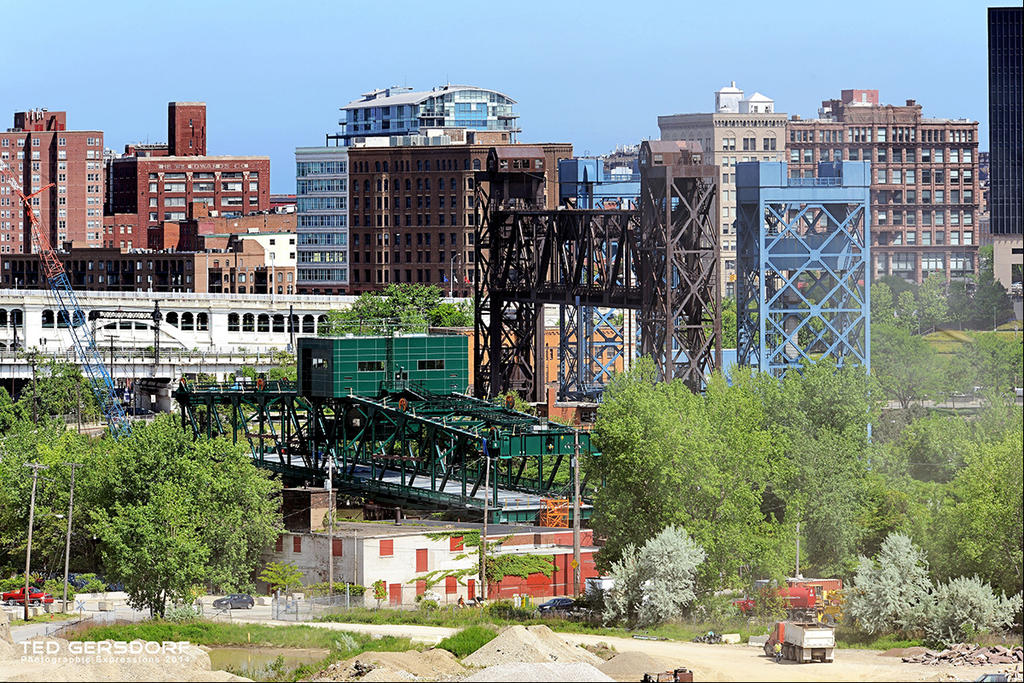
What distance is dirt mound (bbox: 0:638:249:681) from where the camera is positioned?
5250 cm

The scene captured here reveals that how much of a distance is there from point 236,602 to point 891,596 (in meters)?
23.5

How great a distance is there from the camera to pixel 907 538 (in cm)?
6562

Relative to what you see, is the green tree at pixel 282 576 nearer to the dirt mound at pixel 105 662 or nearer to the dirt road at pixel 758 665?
the dirt road at pixel 758 665

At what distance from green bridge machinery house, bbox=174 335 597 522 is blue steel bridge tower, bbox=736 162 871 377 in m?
11.6

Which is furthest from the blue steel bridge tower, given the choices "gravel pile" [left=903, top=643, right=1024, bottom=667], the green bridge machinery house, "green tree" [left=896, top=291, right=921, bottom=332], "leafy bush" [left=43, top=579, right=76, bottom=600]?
"green tree" [left=896, top=291, right=921, bottom=332]

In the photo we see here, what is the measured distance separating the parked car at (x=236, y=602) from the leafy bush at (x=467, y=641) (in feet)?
40.5

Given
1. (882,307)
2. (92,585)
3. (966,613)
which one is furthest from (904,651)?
(882,307)

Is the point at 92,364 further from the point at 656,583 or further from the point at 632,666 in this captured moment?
the point at 632,666

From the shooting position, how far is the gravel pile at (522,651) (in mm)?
55719

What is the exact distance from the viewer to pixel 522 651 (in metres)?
56.0

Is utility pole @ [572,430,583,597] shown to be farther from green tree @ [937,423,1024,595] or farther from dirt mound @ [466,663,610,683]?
dirt mound @ [466,663,610,683]

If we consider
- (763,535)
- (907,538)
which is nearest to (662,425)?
(763,535)

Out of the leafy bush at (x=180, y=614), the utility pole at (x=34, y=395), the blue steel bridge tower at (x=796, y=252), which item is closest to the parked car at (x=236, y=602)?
the leafy bush at (x=180, y=614)

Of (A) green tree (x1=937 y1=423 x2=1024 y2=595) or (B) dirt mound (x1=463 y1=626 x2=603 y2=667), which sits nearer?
(B) dirt mound (x1=463 y1=626 x2=603 y2=667)
